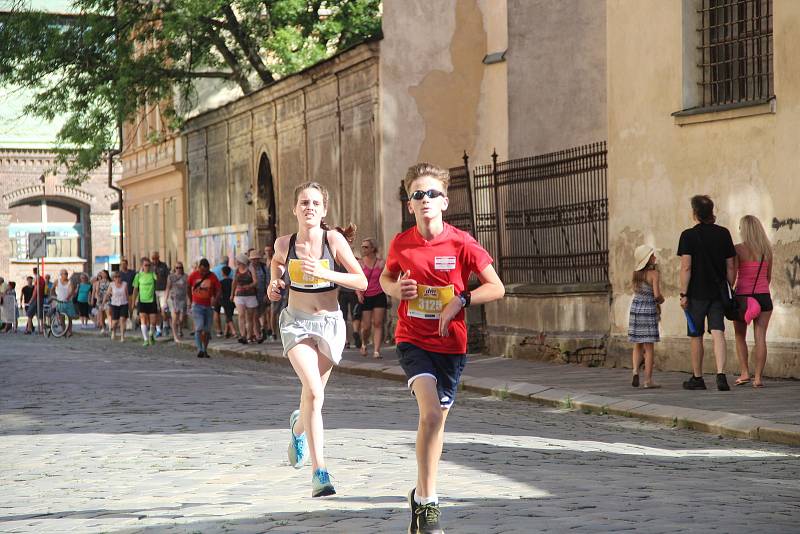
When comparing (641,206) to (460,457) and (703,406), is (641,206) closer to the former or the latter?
(703,406)

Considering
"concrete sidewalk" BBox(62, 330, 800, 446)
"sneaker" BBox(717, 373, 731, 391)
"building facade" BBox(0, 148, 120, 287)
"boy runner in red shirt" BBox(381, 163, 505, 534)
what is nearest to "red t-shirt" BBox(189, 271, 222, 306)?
"concrete sidewalk" BBox(62, 330, 800, 446)

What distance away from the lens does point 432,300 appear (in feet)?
23.9

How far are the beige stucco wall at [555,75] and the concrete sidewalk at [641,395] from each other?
24.7 ft

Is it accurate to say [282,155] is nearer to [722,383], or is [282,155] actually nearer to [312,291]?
[722,383]

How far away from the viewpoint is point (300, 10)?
35156 millimetres

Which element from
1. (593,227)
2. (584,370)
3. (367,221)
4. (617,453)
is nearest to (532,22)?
(367,221)

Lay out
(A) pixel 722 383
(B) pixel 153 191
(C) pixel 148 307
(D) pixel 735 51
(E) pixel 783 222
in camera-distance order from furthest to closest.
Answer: (B) pixel 153 191 < (C) pixel 148 307 < (D) pixel 735 51 < (E) pixel 783 222 < (A) pixel 722 383

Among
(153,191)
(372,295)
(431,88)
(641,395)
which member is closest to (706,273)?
(641,395)

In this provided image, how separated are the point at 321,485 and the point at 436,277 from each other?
68.0 inches

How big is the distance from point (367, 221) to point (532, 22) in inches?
205

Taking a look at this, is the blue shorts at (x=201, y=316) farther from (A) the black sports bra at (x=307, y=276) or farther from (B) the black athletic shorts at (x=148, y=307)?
(A) the black sports bra at (x=307, y=276)

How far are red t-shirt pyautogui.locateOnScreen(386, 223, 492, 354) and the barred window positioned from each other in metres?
10.6

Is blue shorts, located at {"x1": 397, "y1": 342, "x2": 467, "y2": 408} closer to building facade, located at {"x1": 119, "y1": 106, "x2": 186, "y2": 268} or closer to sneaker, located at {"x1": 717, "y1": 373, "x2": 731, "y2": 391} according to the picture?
sneaker, located at {"x1": 717, "y1": 373, "x2": 731, "y2": 391}

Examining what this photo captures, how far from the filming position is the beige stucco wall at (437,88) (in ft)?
94.4
